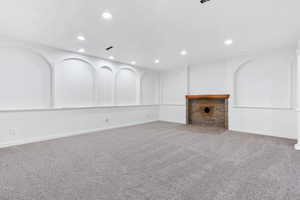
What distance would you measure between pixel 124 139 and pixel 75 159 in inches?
56.8

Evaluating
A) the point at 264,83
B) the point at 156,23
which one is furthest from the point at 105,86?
the point at 264,83

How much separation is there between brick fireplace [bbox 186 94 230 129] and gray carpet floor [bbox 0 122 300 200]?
6.59 feet

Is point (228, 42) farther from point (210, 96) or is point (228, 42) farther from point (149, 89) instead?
point (149, 89)

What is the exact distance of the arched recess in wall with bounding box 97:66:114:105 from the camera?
4961mm

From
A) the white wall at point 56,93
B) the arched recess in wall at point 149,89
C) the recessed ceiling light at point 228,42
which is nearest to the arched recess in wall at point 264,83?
the recessed ceiling light at point 228,42

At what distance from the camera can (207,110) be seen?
5641mm

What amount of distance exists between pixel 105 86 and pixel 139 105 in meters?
1.78

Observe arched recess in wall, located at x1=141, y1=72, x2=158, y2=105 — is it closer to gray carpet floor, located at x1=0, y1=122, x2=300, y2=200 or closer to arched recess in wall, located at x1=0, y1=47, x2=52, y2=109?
gray carpet floor, located at x1=0, y1=122, x2=300, y2=200

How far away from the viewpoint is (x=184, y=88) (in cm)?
638

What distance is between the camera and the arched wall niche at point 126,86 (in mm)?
5590

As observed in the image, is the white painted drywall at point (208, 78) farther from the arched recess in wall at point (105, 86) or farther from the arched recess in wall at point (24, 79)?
the arched recess in wall at point (24, 79)

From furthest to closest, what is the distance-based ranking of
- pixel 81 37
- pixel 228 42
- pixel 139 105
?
pixel 139 105
pixel 228 42
pixel 81 37

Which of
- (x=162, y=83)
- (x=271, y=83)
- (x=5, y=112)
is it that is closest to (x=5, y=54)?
(x=5, y=112)

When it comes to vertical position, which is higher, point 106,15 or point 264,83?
point 106,15
